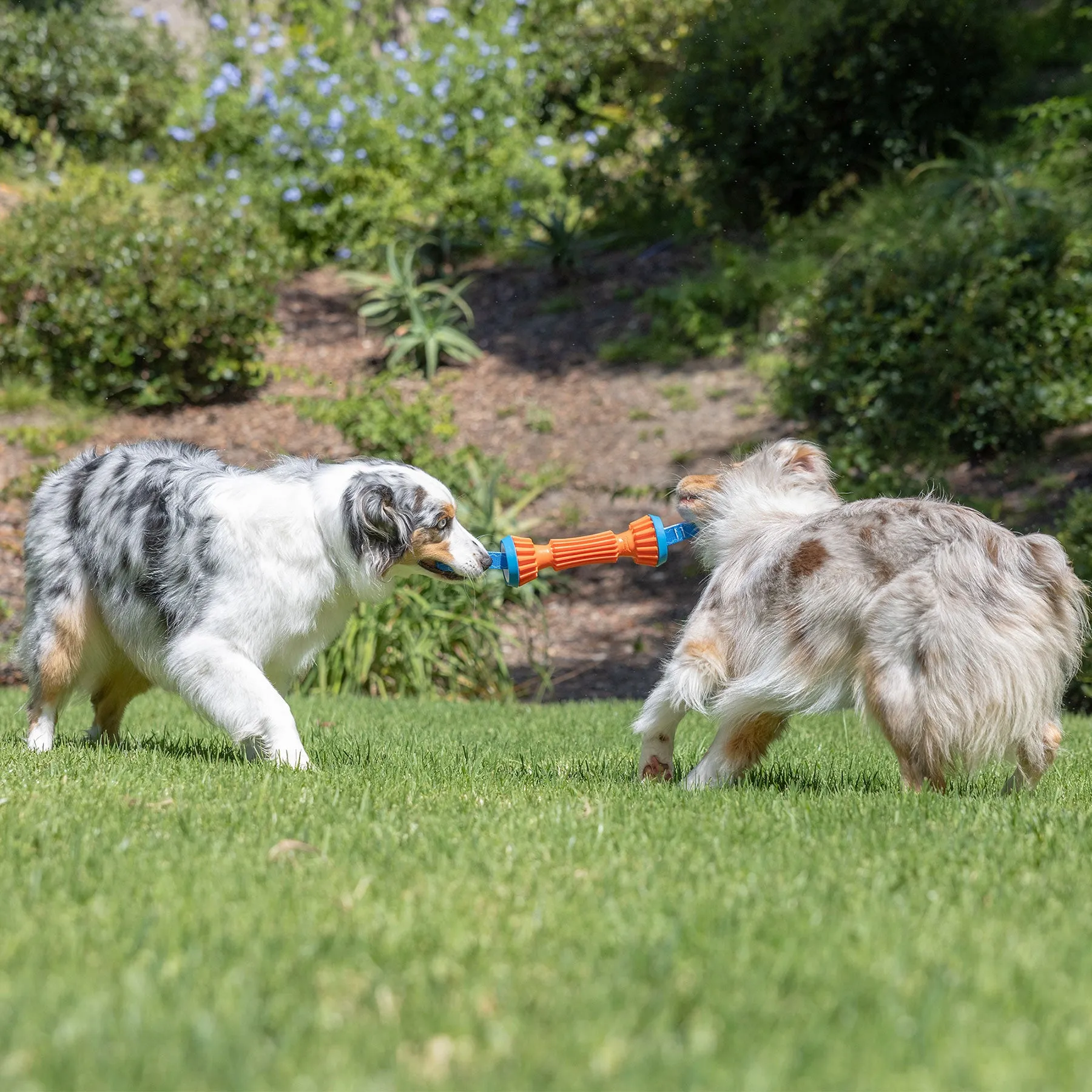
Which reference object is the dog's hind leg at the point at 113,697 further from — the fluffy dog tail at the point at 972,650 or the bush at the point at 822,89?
the bush at the point at 822,89

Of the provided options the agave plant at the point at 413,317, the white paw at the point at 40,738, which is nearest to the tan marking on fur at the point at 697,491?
the white paw at the point at 40,738

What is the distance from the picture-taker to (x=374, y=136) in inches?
644

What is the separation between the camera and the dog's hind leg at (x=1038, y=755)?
14.6 ft

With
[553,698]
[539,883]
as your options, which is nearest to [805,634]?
[539,883]

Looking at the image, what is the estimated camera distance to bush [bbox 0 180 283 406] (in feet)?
42.8

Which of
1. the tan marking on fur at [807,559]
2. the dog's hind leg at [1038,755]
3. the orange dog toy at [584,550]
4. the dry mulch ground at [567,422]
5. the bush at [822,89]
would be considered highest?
the bush at [822,89]

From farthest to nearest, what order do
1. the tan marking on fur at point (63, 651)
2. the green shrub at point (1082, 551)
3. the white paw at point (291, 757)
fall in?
the green shrub at point (1082, 551), the tan marking on fur at point (63, 651), the white paw at point (291, 757)

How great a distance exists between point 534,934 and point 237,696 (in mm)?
2719

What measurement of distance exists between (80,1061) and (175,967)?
17.9 inches

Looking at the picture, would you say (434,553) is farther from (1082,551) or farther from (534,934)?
(1082,551)

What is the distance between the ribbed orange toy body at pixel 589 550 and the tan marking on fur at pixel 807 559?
1632mm

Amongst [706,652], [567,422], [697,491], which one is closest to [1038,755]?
[706,652]

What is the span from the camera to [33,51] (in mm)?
17609

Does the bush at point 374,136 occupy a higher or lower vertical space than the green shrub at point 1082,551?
higher
